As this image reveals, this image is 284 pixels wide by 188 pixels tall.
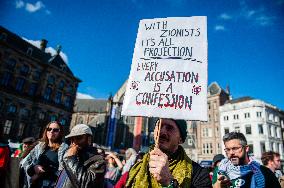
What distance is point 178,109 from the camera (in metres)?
2.39

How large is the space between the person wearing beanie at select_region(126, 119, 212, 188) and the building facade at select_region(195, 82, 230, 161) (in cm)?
4851

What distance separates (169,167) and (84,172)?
1.34m

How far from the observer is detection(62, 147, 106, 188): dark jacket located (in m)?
2.95

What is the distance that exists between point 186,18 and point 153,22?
444 millimetres

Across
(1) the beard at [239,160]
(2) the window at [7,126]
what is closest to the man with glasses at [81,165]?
(1) the beard at [239,160]

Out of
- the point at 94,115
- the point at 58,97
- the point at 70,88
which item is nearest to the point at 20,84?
the point at 58,97

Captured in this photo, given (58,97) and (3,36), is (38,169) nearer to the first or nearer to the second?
(3,36)

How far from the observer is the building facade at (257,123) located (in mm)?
42031

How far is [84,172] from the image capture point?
9.96 feet

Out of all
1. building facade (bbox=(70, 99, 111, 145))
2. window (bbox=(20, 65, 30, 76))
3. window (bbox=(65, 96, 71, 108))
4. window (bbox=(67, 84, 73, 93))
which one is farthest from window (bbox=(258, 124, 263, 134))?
window (bbox=(20, 65, 30, 76))

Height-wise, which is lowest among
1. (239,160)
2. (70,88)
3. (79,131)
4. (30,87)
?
(239,160)

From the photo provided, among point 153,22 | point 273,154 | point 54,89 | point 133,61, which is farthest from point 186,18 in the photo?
point 54,89

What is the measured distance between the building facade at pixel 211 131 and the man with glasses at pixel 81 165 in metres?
48.0

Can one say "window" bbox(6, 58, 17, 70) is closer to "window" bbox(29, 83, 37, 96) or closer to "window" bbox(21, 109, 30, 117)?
"window" bbox(29, 83, 37, 96)
